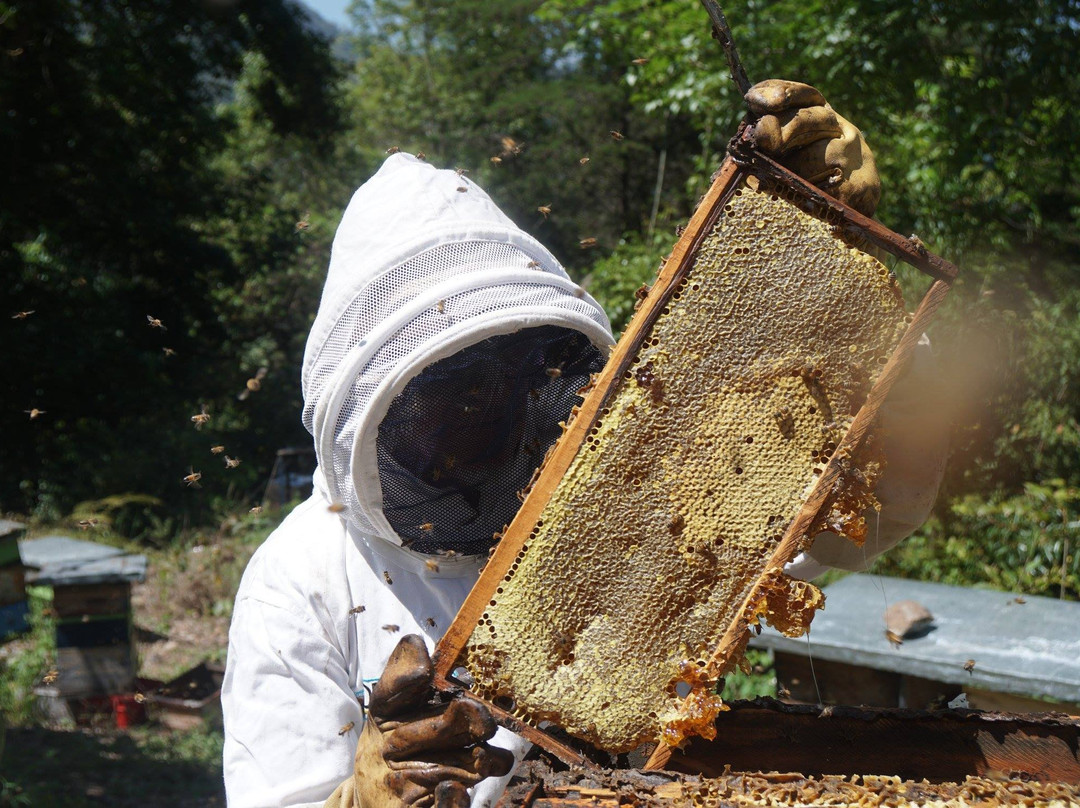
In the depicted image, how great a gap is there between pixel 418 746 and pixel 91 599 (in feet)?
21.5

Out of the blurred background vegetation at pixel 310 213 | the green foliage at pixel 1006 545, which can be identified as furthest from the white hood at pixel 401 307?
the green foliage at pixel 1006 545

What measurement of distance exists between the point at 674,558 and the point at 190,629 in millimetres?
8669

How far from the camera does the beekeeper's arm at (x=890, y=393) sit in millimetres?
1632

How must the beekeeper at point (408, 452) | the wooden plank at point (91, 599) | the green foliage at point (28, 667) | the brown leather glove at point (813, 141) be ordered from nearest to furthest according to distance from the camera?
the brown leather glove at point (813, 141), the beekeeper at point (408, 452), the wooden plank at point (91, 599), the green foliage at point (28, 667)

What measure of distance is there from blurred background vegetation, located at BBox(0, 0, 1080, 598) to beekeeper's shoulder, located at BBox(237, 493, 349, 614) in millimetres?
1346

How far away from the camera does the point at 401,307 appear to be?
184cm

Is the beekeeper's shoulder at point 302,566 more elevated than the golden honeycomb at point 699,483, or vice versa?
the golden honeycomb at point 699,483

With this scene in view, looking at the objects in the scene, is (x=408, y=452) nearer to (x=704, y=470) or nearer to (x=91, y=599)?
(x=704, y=470)

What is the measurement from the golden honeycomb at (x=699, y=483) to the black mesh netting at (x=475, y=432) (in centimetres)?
48

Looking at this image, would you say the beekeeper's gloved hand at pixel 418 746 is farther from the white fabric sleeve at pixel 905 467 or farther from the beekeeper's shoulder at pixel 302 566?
the white fabric sleeve at pixel 905 467

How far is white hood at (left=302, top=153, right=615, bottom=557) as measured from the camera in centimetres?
181

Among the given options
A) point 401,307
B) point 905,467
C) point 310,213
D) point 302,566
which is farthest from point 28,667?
point 905,467

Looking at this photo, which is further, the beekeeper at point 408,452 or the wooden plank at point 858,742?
the wooden plank at point 858,742

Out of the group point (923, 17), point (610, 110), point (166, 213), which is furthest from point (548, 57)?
point (923, 17)
